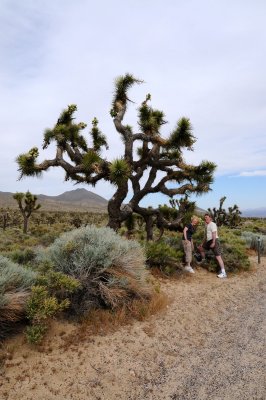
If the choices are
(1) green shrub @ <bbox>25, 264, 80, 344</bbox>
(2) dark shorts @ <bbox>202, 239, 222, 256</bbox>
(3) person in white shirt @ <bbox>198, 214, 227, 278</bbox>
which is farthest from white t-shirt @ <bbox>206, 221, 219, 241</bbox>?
(1) green shrub @ <bbox>25, 264, 80, 344</bbox>

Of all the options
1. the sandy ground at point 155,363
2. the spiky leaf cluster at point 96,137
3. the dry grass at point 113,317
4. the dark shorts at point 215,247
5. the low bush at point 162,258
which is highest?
the spiky leaf cluster at point 96,137

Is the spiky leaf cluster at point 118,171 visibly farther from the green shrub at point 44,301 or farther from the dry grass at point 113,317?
the green shrub at point 44,301

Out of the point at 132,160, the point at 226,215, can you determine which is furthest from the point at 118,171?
the point at 226,215

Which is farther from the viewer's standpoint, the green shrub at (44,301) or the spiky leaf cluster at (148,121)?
the spiky leaf cluster at (148,121)

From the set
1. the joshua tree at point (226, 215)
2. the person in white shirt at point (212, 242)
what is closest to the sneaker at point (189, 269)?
the person in white shirt at point (212, 242)

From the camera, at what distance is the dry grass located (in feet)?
17.0

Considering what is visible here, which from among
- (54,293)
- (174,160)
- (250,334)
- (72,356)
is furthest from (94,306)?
(174,160)

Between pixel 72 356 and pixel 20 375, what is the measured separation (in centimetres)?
73

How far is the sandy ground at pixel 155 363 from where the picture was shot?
4055mm

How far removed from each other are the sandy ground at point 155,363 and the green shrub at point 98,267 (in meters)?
0.59

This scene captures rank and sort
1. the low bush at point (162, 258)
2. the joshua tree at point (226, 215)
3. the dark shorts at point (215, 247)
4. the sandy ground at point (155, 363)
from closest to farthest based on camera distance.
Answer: the sandy ground at point (155, 363) → the low bush at point (162, 258) → the dark shorts at point (215, 247) → the joshua tree at point (226, 215)

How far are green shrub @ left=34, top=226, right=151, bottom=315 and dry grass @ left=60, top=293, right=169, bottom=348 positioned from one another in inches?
5.5

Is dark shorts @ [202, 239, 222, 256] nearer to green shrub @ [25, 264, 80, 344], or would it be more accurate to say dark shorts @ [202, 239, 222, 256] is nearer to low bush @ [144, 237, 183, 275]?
low bush @ [144, 237, 183, 275]

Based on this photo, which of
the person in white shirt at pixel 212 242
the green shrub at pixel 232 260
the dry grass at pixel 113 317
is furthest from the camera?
the green shrub at pixel 232 260
